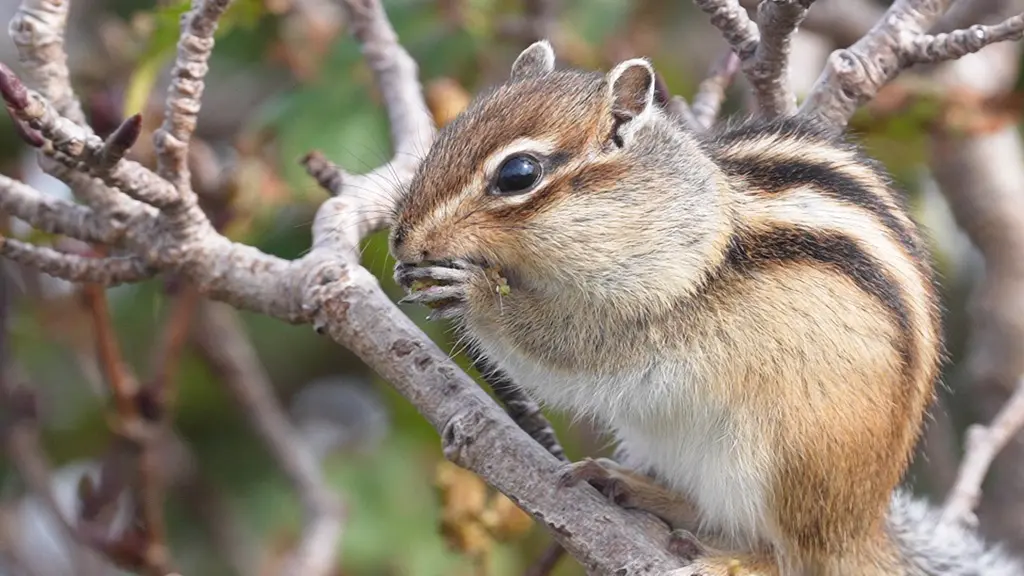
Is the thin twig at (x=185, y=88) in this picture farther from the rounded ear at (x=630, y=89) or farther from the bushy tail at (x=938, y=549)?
the bushy tail at (x=938, y=549)

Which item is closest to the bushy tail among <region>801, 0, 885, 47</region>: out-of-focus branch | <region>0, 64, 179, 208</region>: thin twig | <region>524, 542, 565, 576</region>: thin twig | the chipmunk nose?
<region>524, 542, 565, 576</region>: thin twig

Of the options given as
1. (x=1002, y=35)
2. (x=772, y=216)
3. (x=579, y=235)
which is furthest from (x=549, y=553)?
(x=1002, y=35)

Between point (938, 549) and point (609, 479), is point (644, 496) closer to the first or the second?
point (609, 479)

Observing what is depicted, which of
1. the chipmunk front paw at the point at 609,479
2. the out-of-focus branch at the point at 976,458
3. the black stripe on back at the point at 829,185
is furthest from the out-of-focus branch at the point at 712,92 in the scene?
the out-of-focus branch at the point at 976,458

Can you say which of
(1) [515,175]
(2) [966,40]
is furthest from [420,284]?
(2) [966,40]

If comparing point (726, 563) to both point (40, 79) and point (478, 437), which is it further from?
point (40, 79)
